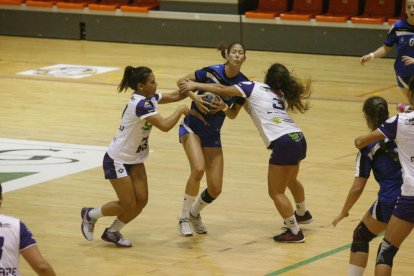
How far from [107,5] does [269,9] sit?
11.8 ft

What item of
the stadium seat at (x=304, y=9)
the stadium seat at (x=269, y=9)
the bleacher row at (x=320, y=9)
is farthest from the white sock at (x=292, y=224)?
the stadium seat at (x=269, y=9)

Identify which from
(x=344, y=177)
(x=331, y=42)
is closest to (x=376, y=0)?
(x=331, y=42)

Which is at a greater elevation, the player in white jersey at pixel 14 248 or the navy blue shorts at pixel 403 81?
the player in white jersey at pixel 14 248

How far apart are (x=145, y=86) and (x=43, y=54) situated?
12166 mm

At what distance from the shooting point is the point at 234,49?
8.82 m

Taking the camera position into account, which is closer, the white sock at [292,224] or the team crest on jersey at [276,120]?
the team crest on jersey at [276,120]

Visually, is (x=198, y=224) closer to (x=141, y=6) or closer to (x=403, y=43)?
(x=403, y=43)

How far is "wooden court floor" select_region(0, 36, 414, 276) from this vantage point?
27.4 ft

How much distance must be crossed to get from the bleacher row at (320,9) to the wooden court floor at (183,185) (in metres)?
1.04

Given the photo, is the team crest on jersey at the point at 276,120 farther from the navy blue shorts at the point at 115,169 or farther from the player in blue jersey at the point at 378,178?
the player in blue jersey at the point at 378,178

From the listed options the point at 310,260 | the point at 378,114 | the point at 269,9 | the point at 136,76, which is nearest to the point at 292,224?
the point at 310,260

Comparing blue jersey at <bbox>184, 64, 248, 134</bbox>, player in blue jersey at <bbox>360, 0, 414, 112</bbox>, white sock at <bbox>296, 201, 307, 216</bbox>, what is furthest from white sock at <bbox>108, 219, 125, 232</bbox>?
player in blue jersey at <bbox>360, 0, 414, 112</bbox>

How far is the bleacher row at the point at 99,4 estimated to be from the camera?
→ 21.6 meters

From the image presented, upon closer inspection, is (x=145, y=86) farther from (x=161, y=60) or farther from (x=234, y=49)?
(x=161, y=60)
